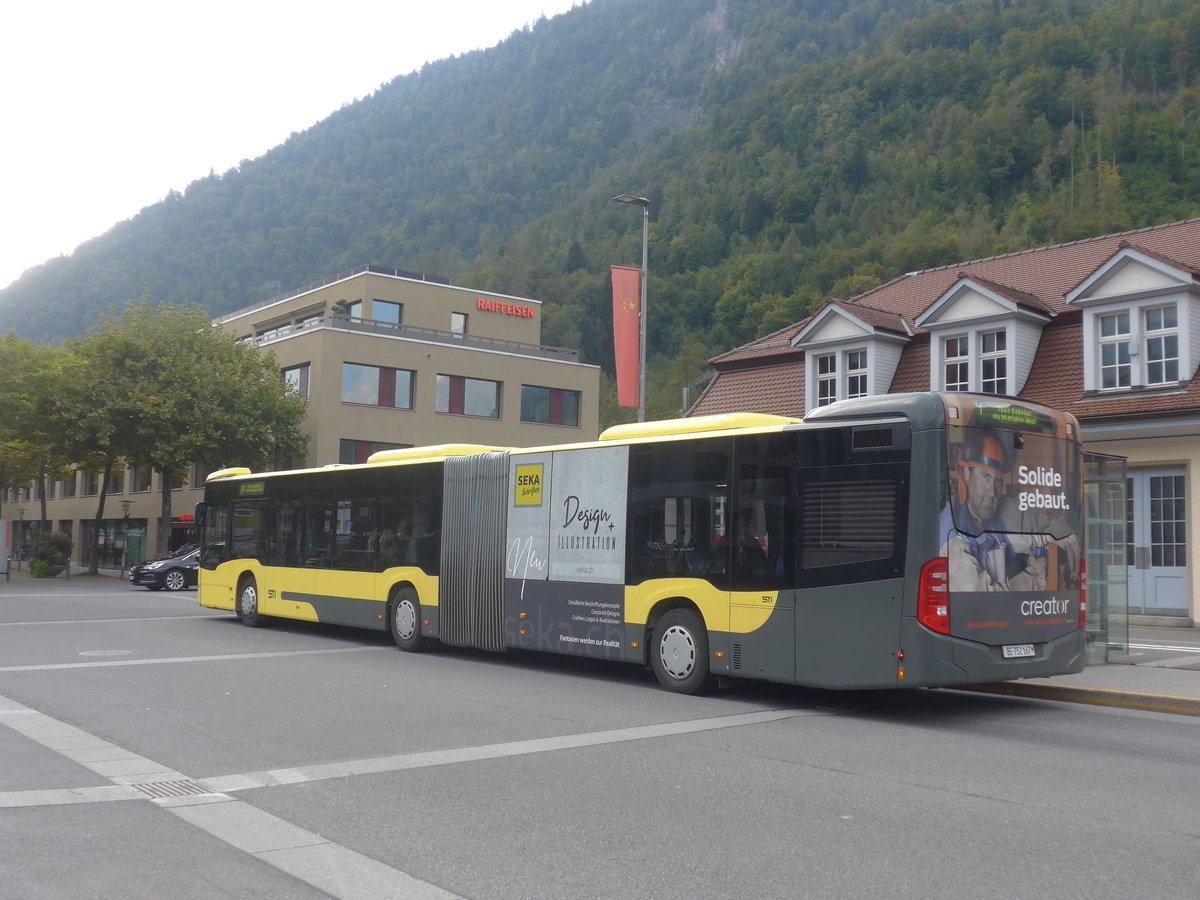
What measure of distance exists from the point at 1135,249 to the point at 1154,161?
5923 centimetres

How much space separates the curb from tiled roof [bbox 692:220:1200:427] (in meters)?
9.45

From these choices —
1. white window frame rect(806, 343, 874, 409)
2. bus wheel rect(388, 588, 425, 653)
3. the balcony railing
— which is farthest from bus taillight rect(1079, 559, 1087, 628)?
the balcony railing

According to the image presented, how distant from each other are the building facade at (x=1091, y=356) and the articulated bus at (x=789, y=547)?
9.10 m

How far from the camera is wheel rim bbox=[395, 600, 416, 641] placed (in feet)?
53.1

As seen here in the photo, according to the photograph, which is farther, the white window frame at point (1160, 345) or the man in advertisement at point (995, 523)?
the white window frame at point (1160, 345)

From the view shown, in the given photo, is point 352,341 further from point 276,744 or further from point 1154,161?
point 1154,161

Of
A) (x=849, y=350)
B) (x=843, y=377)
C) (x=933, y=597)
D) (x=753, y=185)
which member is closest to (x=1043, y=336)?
(x=849, y=350)

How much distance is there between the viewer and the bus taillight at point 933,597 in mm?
9828

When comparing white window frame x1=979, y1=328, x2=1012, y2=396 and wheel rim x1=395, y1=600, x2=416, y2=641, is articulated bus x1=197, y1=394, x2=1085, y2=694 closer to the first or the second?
wheel rim x1=395, y1=600, x2=416, y2=641

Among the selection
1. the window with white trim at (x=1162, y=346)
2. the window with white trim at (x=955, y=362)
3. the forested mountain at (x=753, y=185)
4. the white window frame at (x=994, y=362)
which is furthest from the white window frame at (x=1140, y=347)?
the forested mountain at (x=753, y=185)

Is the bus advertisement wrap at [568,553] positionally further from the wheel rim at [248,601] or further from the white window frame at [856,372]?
the white window frame at [856,372]

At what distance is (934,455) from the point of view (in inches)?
392

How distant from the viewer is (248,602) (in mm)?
20578

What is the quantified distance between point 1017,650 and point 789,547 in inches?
91.9
